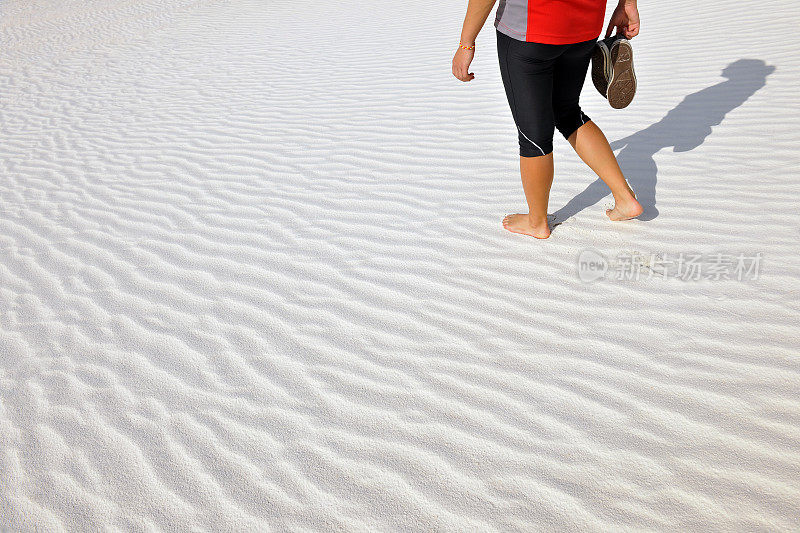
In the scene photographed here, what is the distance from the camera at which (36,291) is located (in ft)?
11.1

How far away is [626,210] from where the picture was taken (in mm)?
3107

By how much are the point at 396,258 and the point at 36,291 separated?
2.23m

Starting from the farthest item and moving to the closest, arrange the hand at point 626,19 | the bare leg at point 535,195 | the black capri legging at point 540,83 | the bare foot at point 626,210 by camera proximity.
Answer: the bare foot at point 626,210 → the bare leg at point 535,195 → the hand at point 626,19 → the black capri legging at point 540,83

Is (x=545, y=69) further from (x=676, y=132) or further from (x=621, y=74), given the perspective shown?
(x=676, y=132)

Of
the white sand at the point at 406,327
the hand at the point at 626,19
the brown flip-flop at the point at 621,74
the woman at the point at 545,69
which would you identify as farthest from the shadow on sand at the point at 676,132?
the hand at the point at 626,19

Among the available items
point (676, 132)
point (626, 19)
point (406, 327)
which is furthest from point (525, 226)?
point (676, 132)

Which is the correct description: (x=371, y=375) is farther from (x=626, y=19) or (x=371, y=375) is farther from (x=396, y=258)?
(x=626, y=19)

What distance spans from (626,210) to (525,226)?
563mm

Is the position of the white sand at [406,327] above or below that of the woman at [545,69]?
below

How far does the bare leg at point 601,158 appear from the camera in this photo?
2.87 meters

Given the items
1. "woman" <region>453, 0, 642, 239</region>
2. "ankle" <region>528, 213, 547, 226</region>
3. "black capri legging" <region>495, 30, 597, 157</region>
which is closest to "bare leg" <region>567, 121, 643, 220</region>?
"woman" <region>453, 0, 642, 239</region>

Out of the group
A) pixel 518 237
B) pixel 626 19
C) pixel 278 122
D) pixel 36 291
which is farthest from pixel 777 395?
pixel 278 122

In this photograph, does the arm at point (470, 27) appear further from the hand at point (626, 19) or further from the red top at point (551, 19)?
the hand at point (626, 19)

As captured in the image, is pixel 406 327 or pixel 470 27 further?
pixel 406 327
